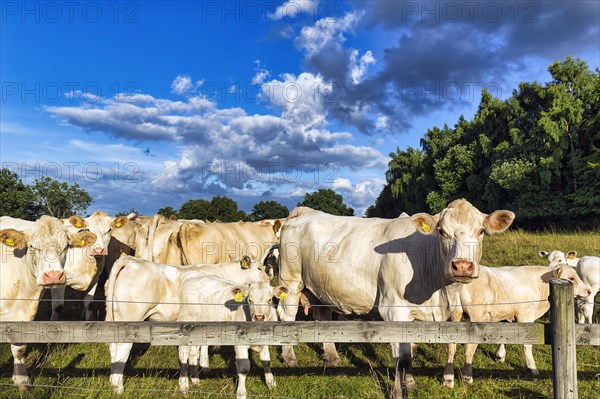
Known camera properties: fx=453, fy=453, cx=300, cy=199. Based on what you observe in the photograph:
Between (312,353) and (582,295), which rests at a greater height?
(582,295)

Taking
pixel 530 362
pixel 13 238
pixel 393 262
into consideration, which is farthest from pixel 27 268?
pixel 530 362

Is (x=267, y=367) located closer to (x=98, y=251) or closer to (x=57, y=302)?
(x=98, y=251)

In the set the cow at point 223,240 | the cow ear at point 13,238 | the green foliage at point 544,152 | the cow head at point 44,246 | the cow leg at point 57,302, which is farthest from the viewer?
the green foliage at point 544,152

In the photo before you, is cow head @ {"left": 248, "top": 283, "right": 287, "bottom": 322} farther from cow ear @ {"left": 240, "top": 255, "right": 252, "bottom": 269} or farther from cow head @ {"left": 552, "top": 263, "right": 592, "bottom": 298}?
cow head @ {"left": 552, "top": 263, "right": 592, "bottom": 298}

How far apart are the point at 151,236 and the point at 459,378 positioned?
25.4ft

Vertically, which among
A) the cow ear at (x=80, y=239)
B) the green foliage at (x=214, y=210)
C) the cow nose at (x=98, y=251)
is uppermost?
the green foliage at (x=214, y=210)

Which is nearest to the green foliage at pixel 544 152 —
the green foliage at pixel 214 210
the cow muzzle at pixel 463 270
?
the cow muzzle at pixel 463 270

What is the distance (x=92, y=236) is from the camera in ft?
23.5

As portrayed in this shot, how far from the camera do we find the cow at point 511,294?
23.2 ft

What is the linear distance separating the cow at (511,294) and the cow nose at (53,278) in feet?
18.9

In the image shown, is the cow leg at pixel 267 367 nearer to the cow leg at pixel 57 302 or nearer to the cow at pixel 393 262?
the cow at pixel 393 262

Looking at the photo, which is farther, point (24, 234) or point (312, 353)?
point (312, 353)

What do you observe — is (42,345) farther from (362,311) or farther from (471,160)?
(471,160)

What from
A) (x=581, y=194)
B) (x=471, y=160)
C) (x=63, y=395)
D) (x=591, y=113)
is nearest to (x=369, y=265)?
(x=63, y=395)
